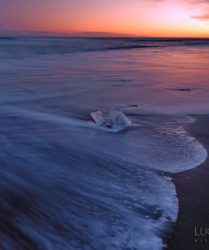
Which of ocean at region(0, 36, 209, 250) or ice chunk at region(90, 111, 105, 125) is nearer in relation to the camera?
ocean at region(0, 36, 209, 250)

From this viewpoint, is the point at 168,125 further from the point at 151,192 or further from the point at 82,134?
the point at 151,192

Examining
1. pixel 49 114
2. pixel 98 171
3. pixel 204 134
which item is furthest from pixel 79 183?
pixel 49 114

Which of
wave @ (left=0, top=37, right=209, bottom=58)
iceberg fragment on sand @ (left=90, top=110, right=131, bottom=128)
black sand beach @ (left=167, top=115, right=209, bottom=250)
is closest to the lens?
black sand beach @ (left=167, top=115, right=209, bottom=250)

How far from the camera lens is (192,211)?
110 inches

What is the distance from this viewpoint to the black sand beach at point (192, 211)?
94.9 inches

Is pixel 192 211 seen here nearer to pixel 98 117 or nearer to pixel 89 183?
pixel 89 183

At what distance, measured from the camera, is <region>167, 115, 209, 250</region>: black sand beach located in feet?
7.91

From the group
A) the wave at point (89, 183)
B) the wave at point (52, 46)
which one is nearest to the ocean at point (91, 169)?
the wave at point (89, 183)

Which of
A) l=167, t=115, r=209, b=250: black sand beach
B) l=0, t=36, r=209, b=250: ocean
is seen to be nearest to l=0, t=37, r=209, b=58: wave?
l=0, t=36, r=209, b=250: ocean

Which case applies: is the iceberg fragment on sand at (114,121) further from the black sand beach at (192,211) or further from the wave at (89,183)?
the black sand beach at (192,211)

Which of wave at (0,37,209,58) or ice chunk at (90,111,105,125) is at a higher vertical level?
ice chunk at (90,111,105,125)

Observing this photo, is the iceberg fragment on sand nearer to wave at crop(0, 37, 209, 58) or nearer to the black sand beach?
the black sand beach

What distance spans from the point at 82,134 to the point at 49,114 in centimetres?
127

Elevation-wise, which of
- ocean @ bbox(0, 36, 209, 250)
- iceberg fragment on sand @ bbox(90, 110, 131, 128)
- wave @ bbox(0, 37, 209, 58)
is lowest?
wave @ bbox(0, 37, 209, 58)
